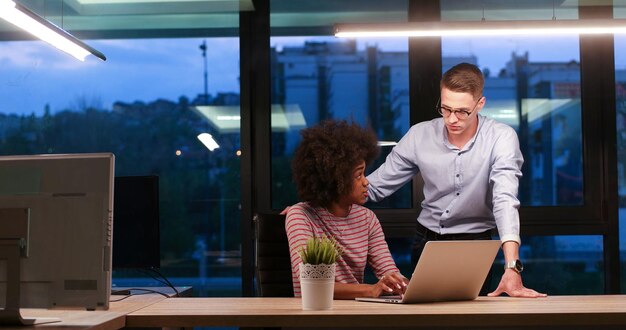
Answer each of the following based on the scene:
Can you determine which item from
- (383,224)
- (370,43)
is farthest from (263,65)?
(383,224)

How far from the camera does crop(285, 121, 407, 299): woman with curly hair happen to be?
294 cm

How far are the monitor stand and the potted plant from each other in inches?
29.5

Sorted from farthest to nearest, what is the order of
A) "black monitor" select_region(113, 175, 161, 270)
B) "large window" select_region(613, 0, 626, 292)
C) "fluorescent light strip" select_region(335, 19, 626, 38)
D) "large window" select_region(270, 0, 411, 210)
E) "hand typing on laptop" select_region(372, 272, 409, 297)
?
"large window" select_region(270, 0, 411, 210) → "large window" select_region(613, 0, 626, 292) → "fluorescent light strip" select_region(335, 19, 626, 38) → "black monitor" select_region(113, 175, 161, 270) → "hand typing on laptop" select_region(372, 272, 409, 297)

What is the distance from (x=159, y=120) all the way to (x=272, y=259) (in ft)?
7.40

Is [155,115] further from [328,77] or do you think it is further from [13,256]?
[13,256]

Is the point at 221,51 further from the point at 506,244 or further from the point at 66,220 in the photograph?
the point at 66,220

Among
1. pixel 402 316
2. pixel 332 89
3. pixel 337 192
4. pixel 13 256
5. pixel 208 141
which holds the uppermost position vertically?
pixel 332 89

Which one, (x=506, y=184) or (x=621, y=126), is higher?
(x=621, y=126)

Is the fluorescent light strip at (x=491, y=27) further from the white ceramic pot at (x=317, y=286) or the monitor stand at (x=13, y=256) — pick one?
the monitor stand at (x=13, y=256)

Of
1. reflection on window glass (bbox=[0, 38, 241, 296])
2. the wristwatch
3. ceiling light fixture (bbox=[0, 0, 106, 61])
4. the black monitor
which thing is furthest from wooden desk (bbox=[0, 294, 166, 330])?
reflection on window glass (bbox=[0, 38, 241, 296])

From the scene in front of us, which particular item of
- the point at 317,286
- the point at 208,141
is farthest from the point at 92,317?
the point at 208,141

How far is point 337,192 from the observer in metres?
2.98

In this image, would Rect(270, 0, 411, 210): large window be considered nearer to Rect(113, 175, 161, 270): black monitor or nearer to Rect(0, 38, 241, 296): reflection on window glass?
Rect(0, 38, 241, 296): reflection on window glass

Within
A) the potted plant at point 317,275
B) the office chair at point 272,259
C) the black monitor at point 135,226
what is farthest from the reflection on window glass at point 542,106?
the potted plant at point 317,275
